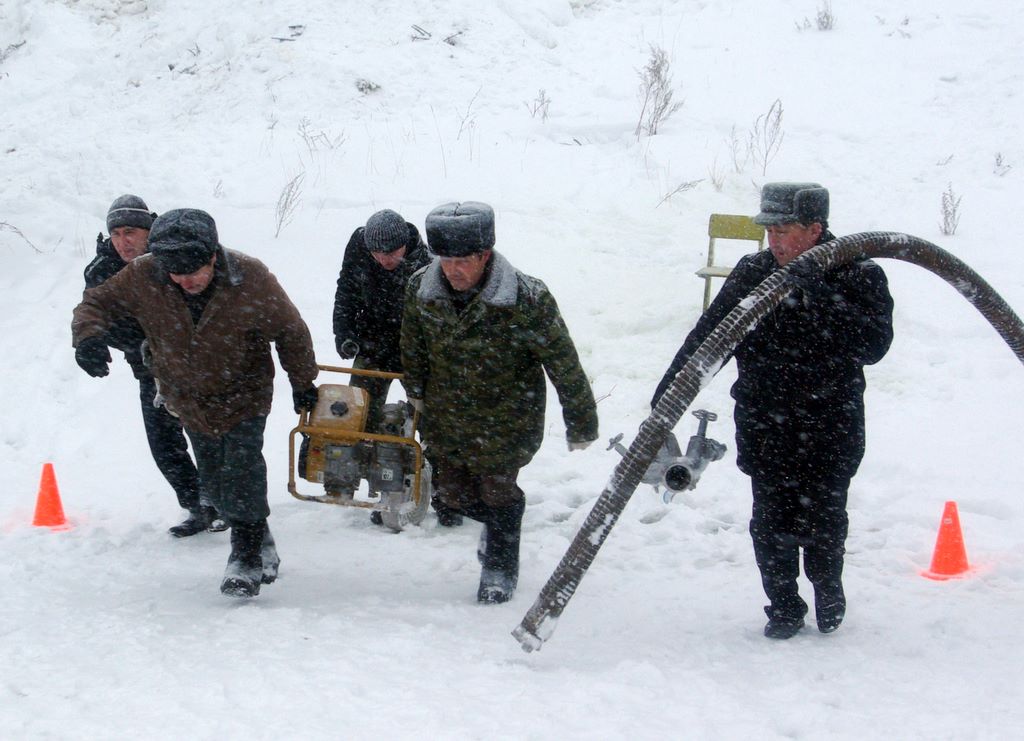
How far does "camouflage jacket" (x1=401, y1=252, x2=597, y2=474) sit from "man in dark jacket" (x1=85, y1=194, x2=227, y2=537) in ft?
4.98

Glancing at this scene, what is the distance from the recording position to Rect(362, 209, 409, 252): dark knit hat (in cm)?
496

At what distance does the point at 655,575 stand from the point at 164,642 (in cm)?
244

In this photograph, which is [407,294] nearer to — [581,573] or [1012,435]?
[581,573]

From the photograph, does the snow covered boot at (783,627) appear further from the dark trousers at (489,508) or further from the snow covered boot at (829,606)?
the dark trousers at (489,508)

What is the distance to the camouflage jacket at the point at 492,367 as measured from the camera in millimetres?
4148

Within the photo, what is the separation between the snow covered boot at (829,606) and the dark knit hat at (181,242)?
2845 millimetres

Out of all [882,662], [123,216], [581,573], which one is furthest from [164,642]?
[882,662]

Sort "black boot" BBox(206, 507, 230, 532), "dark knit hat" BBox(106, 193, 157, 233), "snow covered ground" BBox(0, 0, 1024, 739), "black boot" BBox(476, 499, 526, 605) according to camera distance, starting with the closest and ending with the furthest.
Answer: "snow covered ground" BBox(0, 0, 1024, 739)
"black boot" BBox(476, 499, 526, 605)
"dark knit hat" BBox(106, 193, 157, 233)
"black boot" BBox(206, 507, 230, 532)

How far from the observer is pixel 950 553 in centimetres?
483

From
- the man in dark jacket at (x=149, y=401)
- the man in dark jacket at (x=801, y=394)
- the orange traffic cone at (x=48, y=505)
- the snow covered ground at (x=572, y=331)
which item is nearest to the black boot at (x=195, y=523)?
the man in dark jacket at (x=149, y=401)

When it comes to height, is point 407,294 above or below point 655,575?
above

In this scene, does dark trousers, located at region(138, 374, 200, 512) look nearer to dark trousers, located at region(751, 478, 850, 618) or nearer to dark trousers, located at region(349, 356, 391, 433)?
dark trousers, located at region(349, 356, 391, 433)

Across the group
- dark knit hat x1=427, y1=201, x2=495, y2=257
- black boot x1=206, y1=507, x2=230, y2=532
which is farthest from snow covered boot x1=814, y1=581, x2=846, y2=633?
black boot x1=206, y1=507, x2=230, y2=532

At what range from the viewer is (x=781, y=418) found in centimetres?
394
